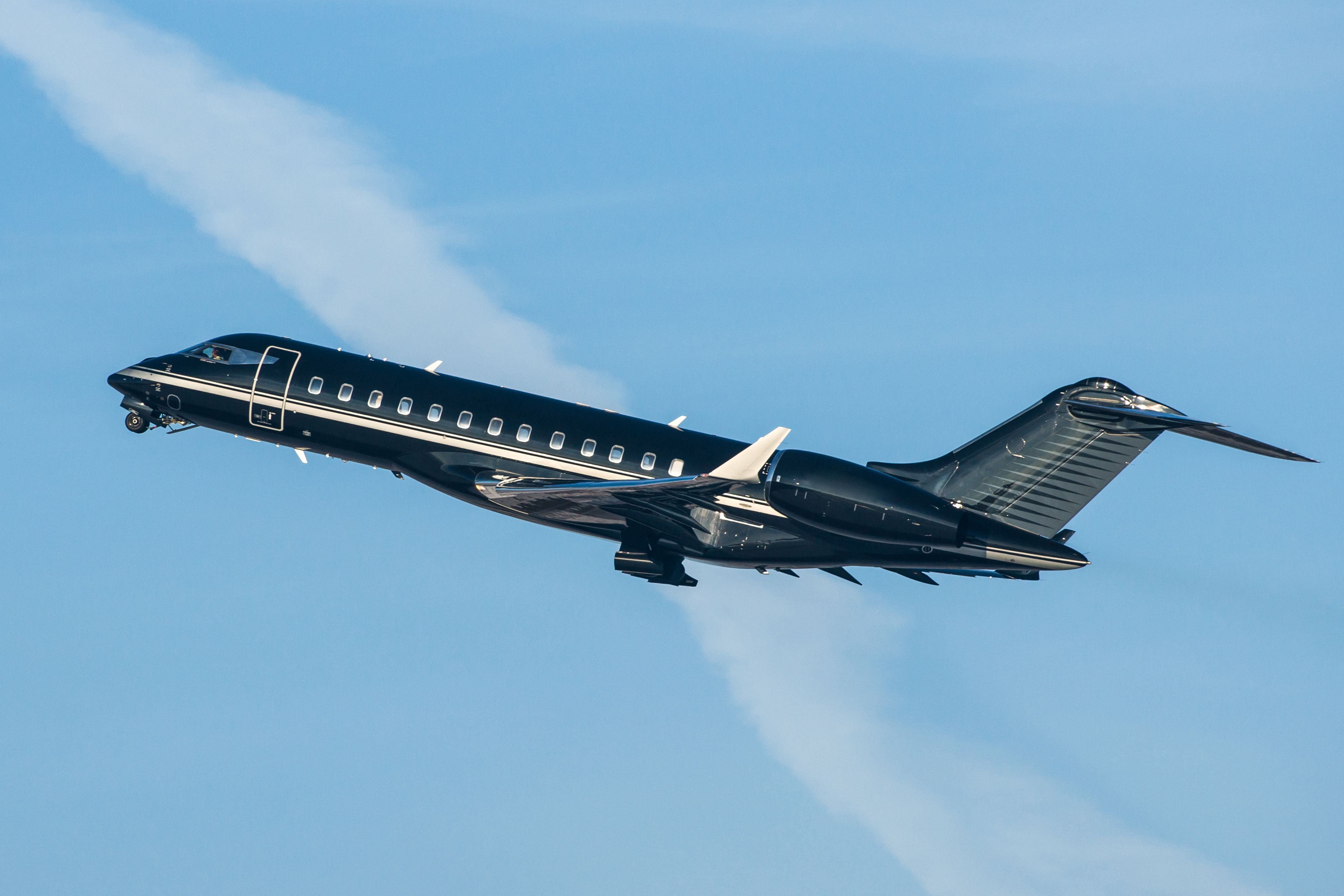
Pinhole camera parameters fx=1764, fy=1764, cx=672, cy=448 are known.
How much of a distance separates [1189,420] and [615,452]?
1526 cm

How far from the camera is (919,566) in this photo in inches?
1892

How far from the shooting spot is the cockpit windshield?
52594 mm

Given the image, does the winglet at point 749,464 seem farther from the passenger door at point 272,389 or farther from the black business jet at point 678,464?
the passenger door at point 272,389

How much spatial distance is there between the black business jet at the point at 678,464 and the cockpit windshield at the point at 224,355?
2.6 inches

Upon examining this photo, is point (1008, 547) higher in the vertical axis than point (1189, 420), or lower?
lower

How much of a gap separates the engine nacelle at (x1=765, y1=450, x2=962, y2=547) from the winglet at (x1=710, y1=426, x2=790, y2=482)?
2.34 m

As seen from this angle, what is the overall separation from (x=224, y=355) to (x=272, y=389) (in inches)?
94.9

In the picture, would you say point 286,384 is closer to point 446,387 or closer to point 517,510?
point 446,387

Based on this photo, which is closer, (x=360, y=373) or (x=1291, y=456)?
(x=1291, y=456)

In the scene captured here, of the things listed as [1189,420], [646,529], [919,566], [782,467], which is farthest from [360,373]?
[1189,420]

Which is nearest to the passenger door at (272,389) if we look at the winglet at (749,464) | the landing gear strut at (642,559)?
the landing gear strut at (642,559)

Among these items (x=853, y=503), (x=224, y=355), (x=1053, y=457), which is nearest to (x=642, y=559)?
(x=853, y=503)

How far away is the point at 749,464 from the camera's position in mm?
42875

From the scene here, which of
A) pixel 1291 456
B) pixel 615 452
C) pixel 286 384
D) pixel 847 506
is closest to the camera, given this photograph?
pixel 1291 456
